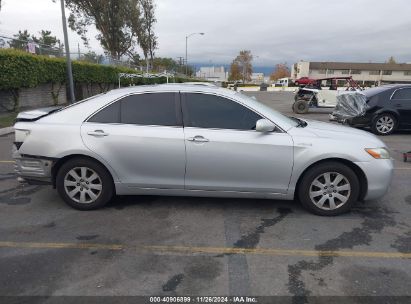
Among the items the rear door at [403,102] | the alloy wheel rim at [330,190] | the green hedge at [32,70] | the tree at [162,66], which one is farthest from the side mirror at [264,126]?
the tree at [162,66]

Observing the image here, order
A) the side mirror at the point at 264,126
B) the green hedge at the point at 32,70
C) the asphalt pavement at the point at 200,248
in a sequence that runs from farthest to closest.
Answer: the green hedge at the point at 32,70 → the side mirror at the point at 264,126 → the asphalt pavement at the point at 200,248

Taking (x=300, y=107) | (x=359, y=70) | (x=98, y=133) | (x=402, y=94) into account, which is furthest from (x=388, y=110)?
(x=359, y=70)

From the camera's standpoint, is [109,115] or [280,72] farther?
[280,72]

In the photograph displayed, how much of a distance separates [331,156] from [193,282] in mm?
2204

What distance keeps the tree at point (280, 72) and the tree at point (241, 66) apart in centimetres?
3056

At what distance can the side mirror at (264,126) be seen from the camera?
400 centimetres

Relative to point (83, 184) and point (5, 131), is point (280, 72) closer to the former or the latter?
point (5, 131)

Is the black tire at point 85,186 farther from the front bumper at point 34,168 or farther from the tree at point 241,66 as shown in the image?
the tree at point 241,66

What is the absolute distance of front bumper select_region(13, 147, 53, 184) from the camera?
429 cm

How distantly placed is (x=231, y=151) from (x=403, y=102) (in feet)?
27.3

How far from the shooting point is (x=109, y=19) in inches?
1315

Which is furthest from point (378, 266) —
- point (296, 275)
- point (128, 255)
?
point (128, 255)

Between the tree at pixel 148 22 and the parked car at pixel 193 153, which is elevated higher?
the tree at pixel 148 22

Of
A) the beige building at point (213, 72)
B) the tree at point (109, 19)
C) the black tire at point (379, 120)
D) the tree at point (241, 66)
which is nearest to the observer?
the black tire at point (379, 120)
